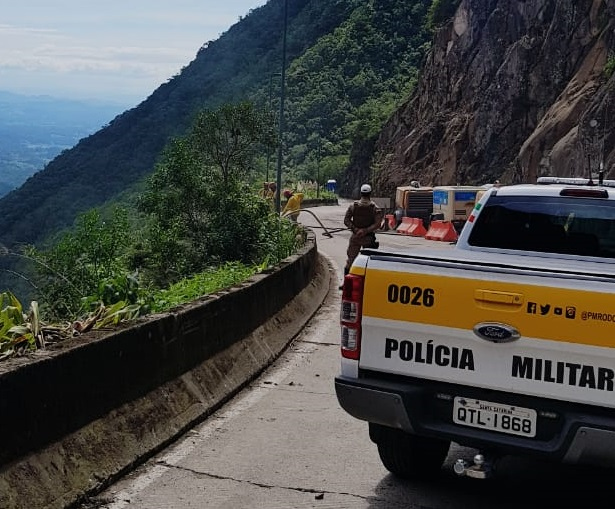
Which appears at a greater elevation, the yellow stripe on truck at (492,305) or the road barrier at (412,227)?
the yellow stripe on truck at (492,305)

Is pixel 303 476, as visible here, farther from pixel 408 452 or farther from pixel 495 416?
pixel 495 416

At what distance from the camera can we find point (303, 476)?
5.99 metres

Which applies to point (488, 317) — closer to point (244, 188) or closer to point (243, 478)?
point (243, 478)

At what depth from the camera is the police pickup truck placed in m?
4.65

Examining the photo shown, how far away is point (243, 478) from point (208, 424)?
1341 millimetres

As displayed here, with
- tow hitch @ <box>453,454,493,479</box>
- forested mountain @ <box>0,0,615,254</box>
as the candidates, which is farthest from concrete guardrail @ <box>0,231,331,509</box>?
forested mountain @ <box>0,0,615,254</box>

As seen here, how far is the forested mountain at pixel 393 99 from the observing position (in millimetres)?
40438

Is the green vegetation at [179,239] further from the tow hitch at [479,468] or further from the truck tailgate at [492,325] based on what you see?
the tow hitch at [479,468]

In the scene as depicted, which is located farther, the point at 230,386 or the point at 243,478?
the point at 230,386

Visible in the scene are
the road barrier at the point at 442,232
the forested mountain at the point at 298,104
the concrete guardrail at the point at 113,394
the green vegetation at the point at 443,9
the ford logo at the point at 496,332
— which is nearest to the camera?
the ford logo at the point at 496,332

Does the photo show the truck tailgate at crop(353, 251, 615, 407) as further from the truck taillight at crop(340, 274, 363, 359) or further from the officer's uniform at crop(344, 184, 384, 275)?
the officer's uniform at crop(344, 184, 384, 275)

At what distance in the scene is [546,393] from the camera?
15.6ft

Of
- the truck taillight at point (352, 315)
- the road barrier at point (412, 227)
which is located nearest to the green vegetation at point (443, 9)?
the road barrier at point (412, 227)

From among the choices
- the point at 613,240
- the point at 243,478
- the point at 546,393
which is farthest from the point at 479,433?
the point at 613,240
